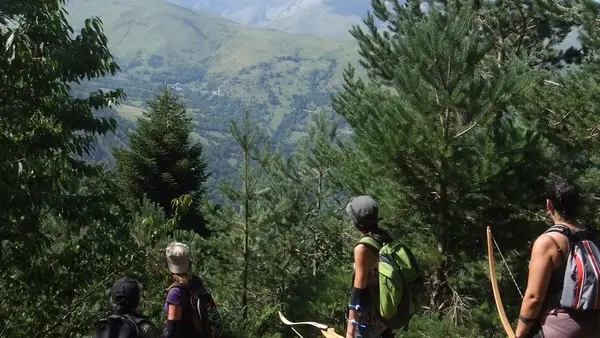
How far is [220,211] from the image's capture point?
34.6ft

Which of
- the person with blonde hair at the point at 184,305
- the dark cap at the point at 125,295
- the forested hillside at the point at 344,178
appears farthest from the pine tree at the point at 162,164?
the dark cap at the point at 125,295

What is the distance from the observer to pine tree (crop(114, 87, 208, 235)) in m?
21.9

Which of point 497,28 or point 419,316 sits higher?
point 497,28

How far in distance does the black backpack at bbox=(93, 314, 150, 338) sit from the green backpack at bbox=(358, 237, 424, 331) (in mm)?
1439

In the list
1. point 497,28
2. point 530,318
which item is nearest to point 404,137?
point 530,318

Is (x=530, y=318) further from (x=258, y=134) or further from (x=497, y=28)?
(x=497, y=28)

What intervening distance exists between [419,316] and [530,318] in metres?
4.65

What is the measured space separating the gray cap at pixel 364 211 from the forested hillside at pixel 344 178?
2.57 meters

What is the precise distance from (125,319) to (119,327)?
5cm

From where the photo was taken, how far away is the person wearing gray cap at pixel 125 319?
307 cm

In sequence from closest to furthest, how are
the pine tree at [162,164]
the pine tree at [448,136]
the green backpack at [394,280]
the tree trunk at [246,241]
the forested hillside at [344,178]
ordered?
the green backpack at [394,280] → the forested hillside at [344,178] → the pine tree at [448,136] → the tree trunk at [246,241] → the pine tree at [162,164]

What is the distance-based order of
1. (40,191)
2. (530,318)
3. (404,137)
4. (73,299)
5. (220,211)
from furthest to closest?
(220,211) < (404,137) < (73,299) < (40,191) < (530,318)

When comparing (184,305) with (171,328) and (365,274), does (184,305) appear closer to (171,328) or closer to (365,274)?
(171,328)

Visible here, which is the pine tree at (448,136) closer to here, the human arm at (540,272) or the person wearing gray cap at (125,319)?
the human arm at (540,272)
